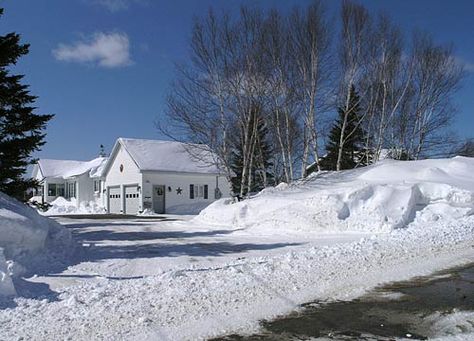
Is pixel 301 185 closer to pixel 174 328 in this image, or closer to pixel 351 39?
pixel 351 39

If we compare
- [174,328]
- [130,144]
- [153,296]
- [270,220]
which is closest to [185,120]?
[270,220]

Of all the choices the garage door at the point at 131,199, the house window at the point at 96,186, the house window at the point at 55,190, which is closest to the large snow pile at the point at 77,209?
the house window at the point at 96,186

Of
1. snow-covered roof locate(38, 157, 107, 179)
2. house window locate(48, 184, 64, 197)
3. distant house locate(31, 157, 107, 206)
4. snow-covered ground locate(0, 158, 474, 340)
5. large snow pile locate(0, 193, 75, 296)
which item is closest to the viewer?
snow-covered ground locate(0, 158, 474, 340)

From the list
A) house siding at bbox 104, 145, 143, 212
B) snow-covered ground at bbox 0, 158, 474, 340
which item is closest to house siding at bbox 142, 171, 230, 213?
house siding at bbox 104, 145, 143, 212

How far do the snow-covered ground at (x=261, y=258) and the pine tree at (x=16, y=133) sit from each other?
3.37 m

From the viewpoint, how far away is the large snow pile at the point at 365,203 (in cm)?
1666

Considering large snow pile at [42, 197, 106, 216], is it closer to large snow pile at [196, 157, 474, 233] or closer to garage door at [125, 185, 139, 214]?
garage door at [125, 185, 139, 214]

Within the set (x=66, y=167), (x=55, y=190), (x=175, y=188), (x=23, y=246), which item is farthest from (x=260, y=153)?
(x=66, y=167)

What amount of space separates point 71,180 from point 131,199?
15.1 metres

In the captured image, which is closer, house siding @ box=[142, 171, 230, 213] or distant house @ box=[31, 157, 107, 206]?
house siding @ box=[142, 171, 230, 213]

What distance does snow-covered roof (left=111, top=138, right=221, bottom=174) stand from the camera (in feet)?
115

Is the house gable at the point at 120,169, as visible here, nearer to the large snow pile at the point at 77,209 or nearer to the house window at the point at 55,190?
the large snow pile at the point at 77,209

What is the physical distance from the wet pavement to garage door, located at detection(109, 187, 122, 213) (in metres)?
31.1

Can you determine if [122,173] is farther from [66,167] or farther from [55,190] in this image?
[66,167]
